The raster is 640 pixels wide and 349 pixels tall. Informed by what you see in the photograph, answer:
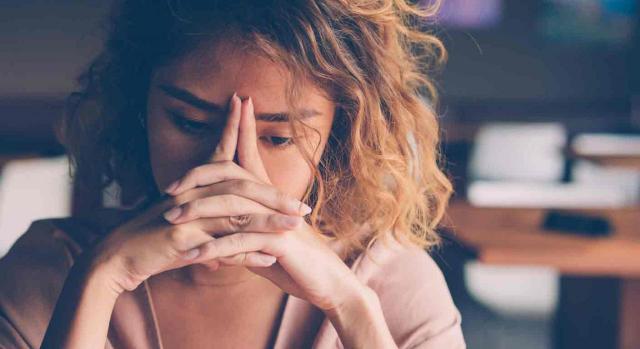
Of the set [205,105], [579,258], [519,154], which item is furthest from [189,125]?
[519,154]

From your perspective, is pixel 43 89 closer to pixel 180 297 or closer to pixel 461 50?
pixel 461 50

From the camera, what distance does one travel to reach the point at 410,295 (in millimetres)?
1333

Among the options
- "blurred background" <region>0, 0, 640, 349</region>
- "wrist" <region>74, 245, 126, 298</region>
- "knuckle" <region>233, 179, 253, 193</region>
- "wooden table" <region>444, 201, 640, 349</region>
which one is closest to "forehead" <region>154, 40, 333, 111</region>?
"knuckle" <region>233, 179, 253, 193</region>

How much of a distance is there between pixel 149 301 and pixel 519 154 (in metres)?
3.92

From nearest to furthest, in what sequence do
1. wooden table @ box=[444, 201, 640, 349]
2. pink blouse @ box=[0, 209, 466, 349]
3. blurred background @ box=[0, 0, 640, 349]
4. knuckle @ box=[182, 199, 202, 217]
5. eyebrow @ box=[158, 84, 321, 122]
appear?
knuckle @ box=[182, 199, 202, 217] < eyebrow @ box=[158, 84, 321, 122] < pink blouse @ box=[0, 209, 466, 349] < wooden table @ box=[444, 201, 640, 349] < blurred background @ box=[0, 0, 640, 349]

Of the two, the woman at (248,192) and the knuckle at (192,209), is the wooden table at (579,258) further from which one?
the knuckle at (192,209)

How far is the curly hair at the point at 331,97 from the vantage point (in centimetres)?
118

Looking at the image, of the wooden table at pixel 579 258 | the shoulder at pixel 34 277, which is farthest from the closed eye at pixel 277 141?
the wooden table at pixel 579 258

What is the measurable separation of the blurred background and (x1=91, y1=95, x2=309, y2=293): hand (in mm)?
688

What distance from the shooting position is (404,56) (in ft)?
4.47

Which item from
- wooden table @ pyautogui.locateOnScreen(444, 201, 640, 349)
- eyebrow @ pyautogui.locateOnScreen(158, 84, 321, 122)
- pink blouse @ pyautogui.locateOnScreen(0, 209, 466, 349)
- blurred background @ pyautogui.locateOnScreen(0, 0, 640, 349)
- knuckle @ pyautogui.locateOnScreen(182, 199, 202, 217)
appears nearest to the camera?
knuckle @ pyautogui.locateOnScreen(182, 199, 202, 217)

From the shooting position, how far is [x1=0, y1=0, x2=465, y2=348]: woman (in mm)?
1075

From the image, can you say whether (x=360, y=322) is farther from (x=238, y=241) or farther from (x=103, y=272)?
(x=103, y=272)

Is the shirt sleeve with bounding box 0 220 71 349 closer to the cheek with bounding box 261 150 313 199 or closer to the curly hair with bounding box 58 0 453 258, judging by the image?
the curly hair with bounding box 58 0 453 258
